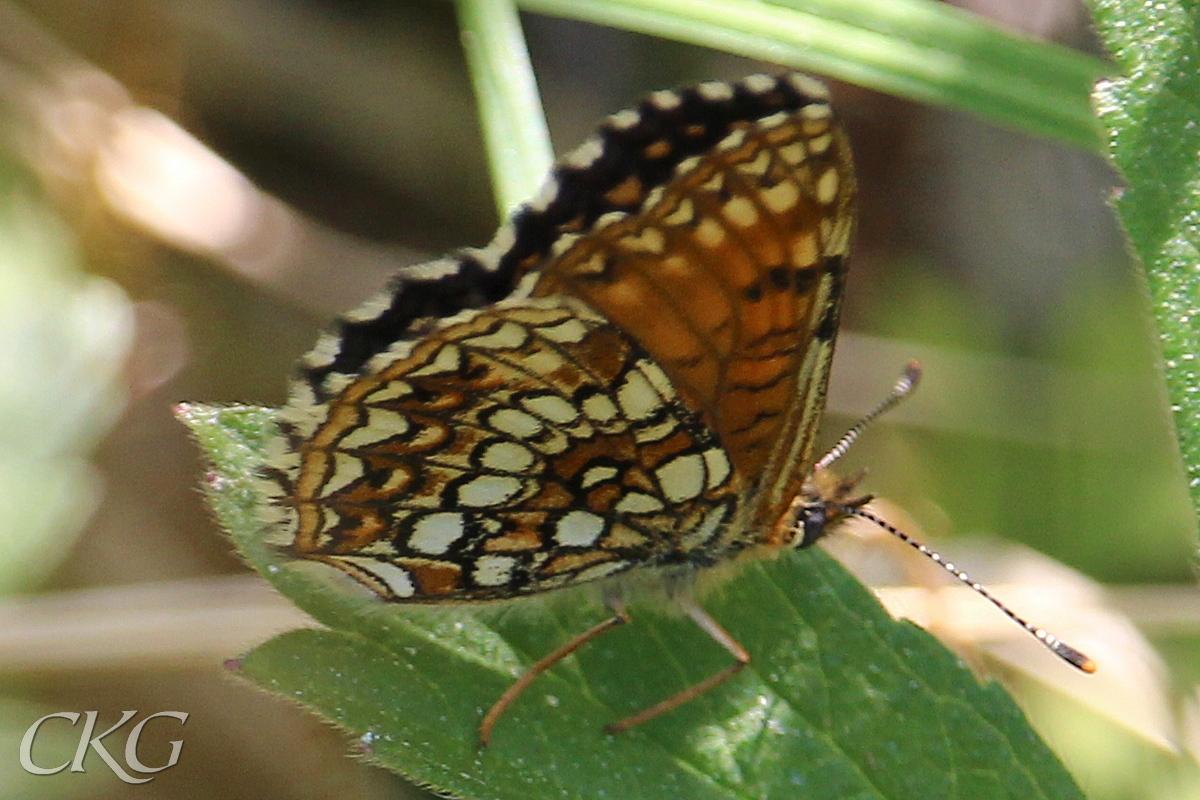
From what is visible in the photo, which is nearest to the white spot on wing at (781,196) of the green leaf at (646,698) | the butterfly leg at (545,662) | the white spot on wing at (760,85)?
the white spot on wing at (760,85)

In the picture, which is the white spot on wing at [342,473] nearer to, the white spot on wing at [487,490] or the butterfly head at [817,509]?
the white spot on wing at [487,490]

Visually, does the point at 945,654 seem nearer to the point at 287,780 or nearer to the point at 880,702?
the point at 880,702

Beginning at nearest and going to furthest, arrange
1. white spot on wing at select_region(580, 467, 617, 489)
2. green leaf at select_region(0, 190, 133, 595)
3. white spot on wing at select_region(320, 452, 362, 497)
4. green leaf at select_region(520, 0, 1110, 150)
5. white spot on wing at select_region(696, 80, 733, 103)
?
1. white spot on wing at select_region(696, 80, 733, 103)
2. white spot on wing at select_region(320, 452, 362, 497)
3. white spot on wing at select_region(580, 467, 617, 489)
4. green leaf at select_region(520, 0, 1110, 150)
5. green leaf at select_region(0, 190, 133, 595)

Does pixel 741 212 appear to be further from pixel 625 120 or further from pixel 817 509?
pixel 817 509

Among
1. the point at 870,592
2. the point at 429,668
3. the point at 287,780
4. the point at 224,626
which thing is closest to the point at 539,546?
the point at 429,668

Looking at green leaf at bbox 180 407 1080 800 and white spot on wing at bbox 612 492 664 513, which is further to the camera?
white spot on wing at bbox 612 492 664 513

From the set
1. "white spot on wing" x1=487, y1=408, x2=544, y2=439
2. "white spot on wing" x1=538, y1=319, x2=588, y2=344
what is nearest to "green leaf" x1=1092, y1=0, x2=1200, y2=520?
"white spot on wing" x1=538, y1=319, x2=588, y2=344

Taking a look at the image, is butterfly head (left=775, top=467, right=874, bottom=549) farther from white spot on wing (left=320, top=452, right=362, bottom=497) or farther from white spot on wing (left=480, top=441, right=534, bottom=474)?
white spot on wing (left=320, top=452, right=362, bottom=497)
